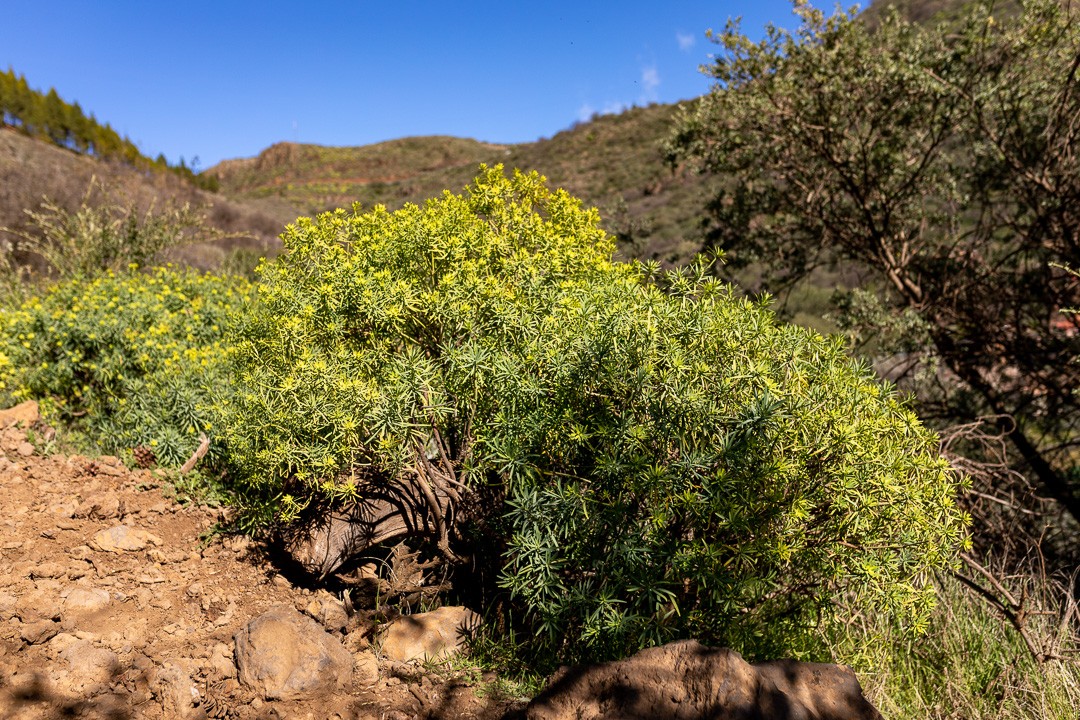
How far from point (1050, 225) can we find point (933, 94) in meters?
1.68

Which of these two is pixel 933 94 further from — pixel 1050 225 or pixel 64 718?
pixel 64 718

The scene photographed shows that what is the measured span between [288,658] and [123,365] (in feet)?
11.6

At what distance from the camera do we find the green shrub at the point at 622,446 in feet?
8.50

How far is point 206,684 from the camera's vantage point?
2605 millimetres

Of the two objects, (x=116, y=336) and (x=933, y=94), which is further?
(x=933, y=94)

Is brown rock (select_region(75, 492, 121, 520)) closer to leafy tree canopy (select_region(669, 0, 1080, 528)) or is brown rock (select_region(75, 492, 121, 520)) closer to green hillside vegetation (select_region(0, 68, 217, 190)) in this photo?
leafy tree canopy (select_region(669, 0, 1080, 528))

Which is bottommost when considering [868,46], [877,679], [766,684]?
[877,679]

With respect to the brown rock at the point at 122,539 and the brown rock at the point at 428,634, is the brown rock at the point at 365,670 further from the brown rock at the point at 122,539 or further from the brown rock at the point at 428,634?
the brown rock at the point at 122,539

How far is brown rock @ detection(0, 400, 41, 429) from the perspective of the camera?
4.61m

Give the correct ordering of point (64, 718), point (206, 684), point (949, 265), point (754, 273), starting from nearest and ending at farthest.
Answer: point (64, 718) → point (206, 684) → point (949, 265) → point (754, 273)

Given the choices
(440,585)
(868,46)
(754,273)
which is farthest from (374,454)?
(754,273)

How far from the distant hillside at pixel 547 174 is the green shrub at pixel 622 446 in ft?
15.4

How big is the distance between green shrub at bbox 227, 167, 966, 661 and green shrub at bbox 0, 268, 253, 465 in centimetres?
139

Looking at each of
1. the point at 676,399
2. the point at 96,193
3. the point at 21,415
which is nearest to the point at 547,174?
the point at 96,193
